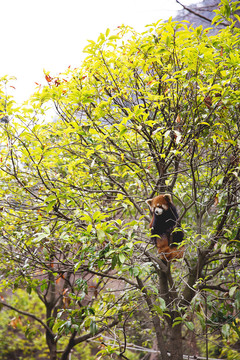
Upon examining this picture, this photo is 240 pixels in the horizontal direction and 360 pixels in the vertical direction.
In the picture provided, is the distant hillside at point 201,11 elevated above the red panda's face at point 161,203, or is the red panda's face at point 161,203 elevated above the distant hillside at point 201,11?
the distant hillside at point 201,11

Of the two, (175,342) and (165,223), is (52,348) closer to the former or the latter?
(175,342)

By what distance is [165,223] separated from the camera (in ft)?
8.45

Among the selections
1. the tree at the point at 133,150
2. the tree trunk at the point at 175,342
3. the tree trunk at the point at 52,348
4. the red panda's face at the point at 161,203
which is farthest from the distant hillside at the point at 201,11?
the tree trunk at the point at 52,348

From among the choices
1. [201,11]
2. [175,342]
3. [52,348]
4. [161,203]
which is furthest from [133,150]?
[201,11]

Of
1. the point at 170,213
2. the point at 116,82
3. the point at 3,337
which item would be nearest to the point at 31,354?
the point at 3,337

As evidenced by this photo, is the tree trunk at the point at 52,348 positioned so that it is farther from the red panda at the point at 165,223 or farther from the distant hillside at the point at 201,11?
the distant hillside at the point at 201,11

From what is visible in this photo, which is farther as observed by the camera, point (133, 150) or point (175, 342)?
point (175, 342)

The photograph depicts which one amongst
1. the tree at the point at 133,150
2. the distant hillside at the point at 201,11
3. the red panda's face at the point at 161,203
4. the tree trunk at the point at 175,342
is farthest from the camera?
the distant hillside at the point at 201,11

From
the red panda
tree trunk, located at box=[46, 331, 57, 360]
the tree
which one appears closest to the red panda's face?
the red panda

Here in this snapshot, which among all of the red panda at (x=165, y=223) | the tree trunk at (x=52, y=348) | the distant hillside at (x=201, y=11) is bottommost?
the tree trunk at (x=52, y=348)

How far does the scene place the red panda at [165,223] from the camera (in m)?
2.47

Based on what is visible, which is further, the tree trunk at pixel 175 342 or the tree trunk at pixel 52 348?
the tree trunk at pixel 52 348

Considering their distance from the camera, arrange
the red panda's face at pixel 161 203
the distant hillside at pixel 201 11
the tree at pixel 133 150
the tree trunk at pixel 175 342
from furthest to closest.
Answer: the distant hillside at pixel 201 11
the tree trunk at pixel 175 342
the red panda's face at pixel 161 203
the tree at pixel 133 150

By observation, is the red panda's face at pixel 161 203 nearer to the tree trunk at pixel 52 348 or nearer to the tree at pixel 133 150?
the tree at pixel 133 150
